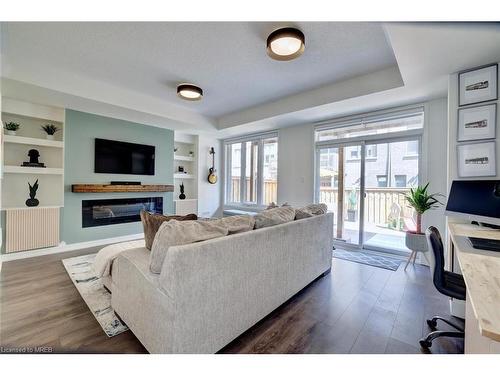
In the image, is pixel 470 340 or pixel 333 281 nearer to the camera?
pixel 470 340

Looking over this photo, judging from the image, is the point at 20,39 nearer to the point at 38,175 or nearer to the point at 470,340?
the point at 38,175

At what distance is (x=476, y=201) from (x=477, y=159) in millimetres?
518

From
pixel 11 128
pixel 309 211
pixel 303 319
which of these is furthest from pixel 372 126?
pixel 11 128

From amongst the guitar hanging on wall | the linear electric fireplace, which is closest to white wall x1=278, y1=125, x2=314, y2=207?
the guitar hanging on wall

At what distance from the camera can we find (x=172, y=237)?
138 cm

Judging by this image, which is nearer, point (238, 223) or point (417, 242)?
point (238, 223)

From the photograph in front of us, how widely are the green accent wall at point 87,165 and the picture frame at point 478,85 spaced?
5104 millimetres

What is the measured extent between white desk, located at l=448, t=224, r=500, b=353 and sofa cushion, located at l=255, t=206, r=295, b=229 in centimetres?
124

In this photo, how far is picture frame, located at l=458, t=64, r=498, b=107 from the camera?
6.65 feet

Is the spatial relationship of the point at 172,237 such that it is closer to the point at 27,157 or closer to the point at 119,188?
the point at 119,188
